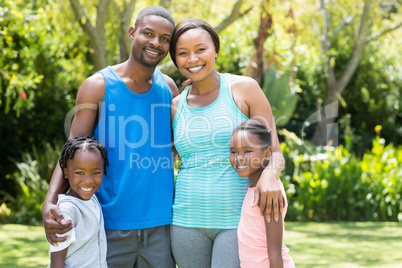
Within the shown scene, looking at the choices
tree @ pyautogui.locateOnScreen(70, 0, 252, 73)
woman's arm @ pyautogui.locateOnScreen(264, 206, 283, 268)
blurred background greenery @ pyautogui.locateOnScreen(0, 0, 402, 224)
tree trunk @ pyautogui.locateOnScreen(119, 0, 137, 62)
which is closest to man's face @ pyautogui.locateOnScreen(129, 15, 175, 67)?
woman's arm @ pyautogui.locateOnScreen(264, 206, 283, 268)

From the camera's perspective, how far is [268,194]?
7.82 feet

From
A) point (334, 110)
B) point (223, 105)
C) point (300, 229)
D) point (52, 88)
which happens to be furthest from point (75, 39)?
point (223, 105)

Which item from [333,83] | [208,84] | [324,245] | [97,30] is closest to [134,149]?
[208,84]

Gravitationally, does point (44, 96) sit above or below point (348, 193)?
above

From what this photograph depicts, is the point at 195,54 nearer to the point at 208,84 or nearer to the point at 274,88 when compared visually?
the point at 208,84

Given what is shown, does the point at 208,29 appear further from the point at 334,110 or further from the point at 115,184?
the point at 334,110

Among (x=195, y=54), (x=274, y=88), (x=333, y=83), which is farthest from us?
(x=333, y=83)

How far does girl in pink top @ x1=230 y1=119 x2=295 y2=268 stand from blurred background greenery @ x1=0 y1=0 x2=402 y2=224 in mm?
3551

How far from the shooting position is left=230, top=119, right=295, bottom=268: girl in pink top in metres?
2.40

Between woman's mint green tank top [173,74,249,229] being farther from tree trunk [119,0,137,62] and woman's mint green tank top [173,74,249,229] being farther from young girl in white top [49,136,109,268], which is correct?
tree trunk [119,0,137,62]

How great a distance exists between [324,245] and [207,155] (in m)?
4.35

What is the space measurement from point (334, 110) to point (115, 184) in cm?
1046

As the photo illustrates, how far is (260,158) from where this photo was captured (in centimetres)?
254

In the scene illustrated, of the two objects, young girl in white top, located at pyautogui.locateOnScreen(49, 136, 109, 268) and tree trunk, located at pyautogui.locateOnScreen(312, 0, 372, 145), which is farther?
tree trunk, located at pyautogui.locateOnScreen(312, 0, 372, 145)
